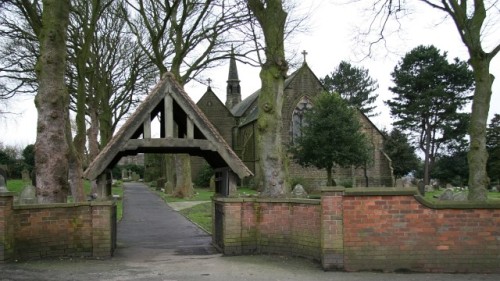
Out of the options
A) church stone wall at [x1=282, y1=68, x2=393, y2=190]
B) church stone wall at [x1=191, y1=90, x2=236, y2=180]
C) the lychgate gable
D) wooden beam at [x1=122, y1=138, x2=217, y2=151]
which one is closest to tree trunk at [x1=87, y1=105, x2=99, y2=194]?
the lychgate gable

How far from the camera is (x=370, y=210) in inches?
372

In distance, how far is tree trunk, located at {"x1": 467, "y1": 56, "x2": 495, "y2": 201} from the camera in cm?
1293

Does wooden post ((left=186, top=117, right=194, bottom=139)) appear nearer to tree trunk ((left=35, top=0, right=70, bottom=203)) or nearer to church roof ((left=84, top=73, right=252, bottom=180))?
church roof ((left=84, top=73, right=252, bottom=180))

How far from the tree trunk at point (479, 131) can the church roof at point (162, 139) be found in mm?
6148

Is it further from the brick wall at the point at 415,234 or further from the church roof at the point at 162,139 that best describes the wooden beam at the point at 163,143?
the brick wall at the point at 415,234

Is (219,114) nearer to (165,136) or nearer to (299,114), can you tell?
(299,114)

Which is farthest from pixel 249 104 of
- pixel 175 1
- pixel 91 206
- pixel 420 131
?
pixel 91 206

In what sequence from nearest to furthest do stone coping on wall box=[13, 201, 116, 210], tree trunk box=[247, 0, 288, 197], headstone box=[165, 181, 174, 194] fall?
1. stone coping on wall box=[13, 201, 116, 210]
2. tree trunk box=[247, 0, 288, 197]
3. headstone box=[165, 181, 174, 194]

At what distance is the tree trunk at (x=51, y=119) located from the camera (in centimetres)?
1177

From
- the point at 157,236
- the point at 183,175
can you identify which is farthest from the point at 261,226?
the point at 183,175

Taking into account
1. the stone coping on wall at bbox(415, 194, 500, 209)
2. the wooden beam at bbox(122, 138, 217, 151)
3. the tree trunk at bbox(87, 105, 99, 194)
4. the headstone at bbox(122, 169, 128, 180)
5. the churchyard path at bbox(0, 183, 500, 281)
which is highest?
the tree trunk at bbox(87, 105, 99, 194)

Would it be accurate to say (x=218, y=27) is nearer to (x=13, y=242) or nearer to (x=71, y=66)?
(x=71, y=66)

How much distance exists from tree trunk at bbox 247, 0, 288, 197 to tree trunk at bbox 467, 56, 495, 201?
4973mm

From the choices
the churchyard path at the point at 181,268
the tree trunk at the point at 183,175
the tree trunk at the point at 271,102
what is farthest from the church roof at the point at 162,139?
the tree trunk at the point at 183,175
